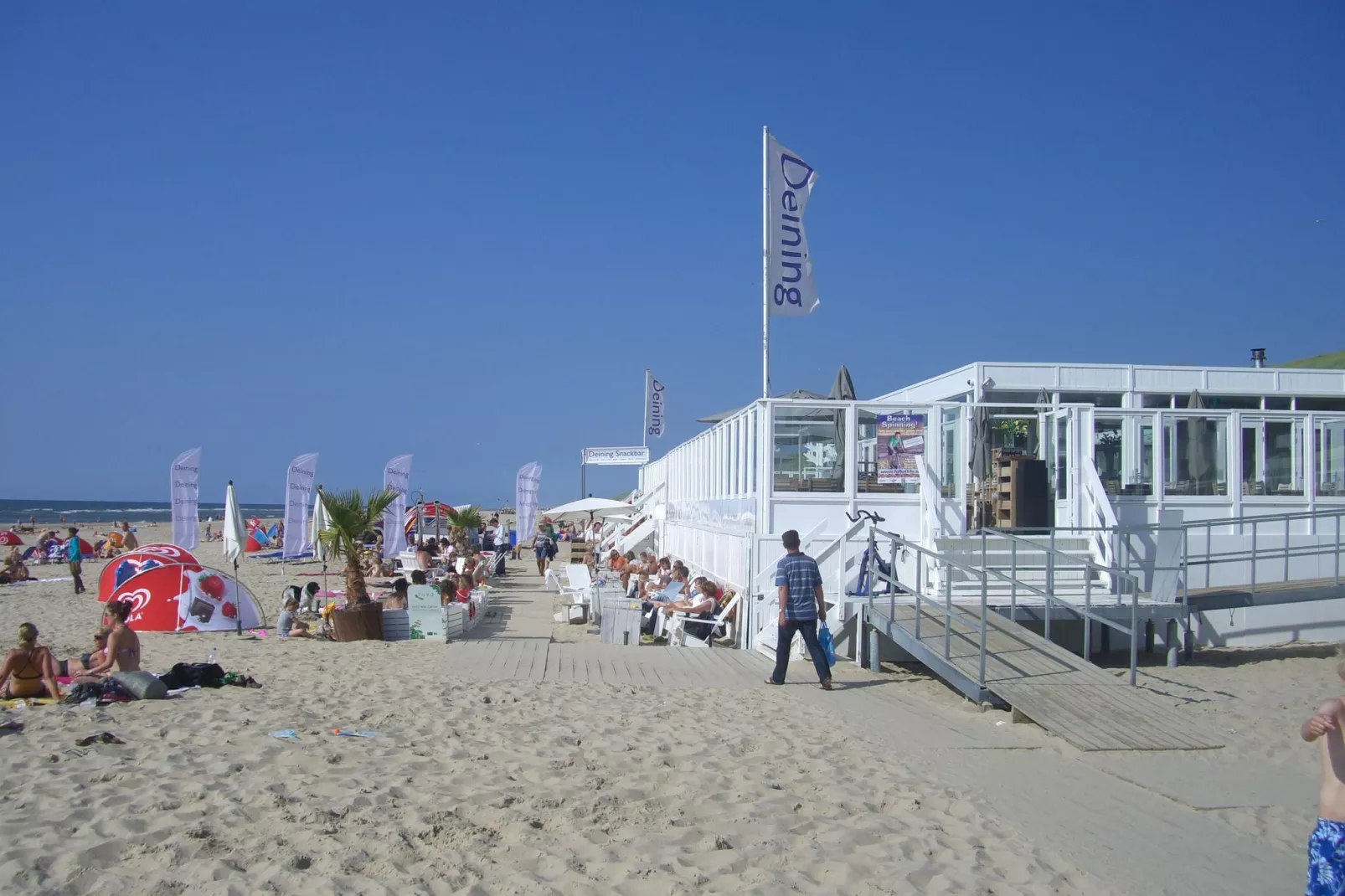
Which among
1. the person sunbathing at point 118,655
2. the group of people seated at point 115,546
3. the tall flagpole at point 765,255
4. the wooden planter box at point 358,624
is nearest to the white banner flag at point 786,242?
the tall flagpole at point 765,255

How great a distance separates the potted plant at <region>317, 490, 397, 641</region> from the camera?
1241cm

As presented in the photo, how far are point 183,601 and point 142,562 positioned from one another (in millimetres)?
1068

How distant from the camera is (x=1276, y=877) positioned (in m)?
4.71

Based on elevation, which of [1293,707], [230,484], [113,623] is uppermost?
[230,484]

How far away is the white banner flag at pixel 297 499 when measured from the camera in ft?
85.4

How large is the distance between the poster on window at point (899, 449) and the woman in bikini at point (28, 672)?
8.89 metres

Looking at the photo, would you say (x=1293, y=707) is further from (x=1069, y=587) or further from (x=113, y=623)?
(x=113, y=623)

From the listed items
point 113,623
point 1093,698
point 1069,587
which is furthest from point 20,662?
point 1069,587

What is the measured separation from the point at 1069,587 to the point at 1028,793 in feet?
20.3

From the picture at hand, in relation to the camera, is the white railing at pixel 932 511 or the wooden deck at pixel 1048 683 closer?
the wooden deck at pixel 1048 683

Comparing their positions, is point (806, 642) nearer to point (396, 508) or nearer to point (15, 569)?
point (396, 508)

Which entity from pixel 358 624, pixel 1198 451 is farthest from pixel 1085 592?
pixel 358 624

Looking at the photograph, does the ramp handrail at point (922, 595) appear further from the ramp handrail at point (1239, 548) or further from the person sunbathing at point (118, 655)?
the person sunbathing at point (118, 655)

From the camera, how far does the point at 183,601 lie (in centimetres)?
1347
